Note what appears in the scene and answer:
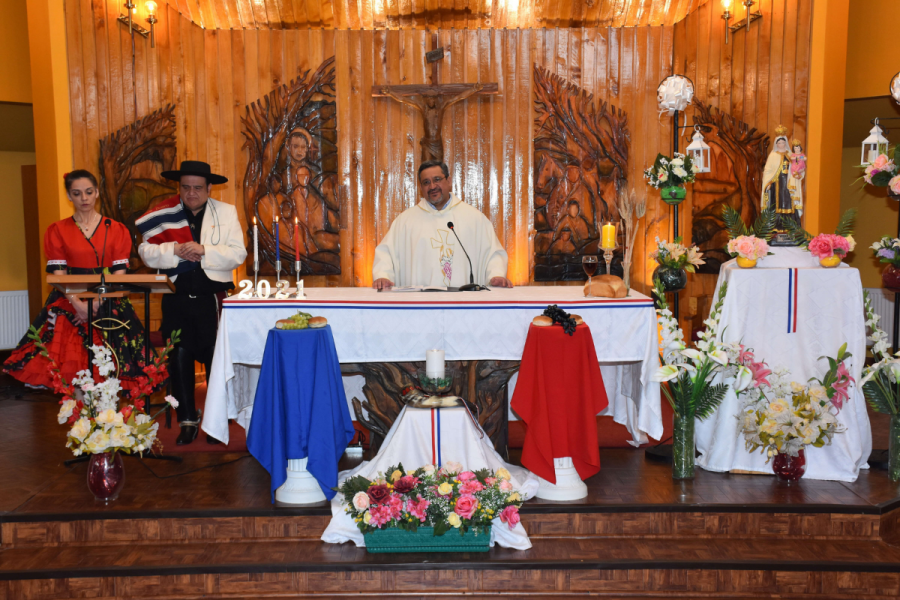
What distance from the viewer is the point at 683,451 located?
3.84 meters

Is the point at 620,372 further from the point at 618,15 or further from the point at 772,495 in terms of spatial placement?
the point at 618,15

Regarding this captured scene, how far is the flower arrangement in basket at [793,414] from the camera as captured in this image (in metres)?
3.70

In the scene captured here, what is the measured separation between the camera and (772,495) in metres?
3.60

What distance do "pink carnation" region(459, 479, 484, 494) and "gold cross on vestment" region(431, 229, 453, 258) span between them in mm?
2140

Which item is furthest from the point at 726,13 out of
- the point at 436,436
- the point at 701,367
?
the point at 436,436

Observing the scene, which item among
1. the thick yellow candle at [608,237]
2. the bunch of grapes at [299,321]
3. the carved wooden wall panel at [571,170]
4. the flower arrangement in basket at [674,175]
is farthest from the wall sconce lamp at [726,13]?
the bunch of grapes at [299,321]

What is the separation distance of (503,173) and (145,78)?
10.6 ft

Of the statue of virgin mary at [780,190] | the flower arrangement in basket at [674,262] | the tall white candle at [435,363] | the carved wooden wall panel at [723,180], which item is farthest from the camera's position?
the carved wooden wall panel at [723,180]

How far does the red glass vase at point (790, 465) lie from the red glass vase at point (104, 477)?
338 centimetres

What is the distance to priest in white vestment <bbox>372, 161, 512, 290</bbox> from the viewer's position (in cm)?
498

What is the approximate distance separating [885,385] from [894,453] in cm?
37

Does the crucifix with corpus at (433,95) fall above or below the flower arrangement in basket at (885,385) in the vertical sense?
above

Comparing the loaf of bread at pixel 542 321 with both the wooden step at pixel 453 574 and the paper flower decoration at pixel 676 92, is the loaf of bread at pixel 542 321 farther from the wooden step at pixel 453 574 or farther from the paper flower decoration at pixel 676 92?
the paper flower decoration at pixel 676 92

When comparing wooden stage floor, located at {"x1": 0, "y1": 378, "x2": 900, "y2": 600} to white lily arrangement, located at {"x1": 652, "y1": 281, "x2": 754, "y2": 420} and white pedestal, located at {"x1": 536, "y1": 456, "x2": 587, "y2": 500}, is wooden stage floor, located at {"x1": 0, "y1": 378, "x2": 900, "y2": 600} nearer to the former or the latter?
white pedestal, located at {"x1": 536, "y1": 456, "x2": 587, "y2": 500}
